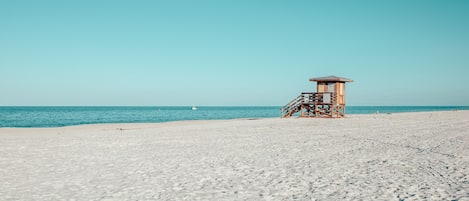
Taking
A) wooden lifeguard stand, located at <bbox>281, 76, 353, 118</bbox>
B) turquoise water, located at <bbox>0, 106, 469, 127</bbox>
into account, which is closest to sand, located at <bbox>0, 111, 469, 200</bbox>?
wooden lifeguard stand, located at <bbox>281, 76, 353, 118</bbox>

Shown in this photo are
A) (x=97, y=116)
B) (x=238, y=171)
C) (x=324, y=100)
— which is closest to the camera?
(x=238, y=171)

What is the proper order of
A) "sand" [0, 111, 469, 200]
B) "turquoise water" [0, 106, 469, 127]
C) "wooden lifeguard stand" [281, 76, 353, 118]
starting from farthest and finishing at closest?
"turquoise water" [0, 106, 469, 127], "wooden lifeguard stand" [281, 76, 353, 118], "sand" [0, 111, 469, 200]

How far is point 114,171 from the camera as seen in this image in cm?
817

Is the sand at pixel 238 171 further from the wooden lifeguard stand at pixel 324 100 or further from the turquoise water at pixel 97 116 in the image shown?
the turquoise water at pixel 97 116

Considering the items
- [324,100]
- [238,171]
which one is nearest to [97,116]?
[324,100]

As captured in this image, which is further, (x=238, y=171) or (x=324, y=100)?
(x=324, y=100)

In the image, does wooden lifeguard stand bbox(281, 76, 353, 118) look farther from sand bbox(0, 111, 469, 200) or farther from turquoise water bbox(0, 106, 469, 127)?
turquoise water bbox(0, 106, 469, 127)

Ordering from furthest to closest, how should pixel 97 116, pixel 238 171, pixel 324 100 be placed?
1. pixel 97 116
2. pixel 324 100
3. pixel 238 171

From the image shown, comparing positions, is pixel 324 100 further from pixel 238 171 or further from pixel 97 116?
pixel 97 116

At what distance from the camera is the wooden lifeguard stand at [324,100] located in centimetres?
3041

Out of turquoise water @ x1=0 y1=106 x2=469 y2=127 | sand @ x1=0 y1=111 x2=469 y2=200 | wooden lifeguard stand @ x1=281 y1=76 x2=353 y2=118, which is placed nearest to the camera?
sand @ x1=0 y1=111 x2=469 y2=200

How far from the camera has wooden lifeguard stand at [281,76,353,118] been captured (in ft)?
99.8

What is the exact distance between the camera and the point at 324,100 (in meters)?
30.8

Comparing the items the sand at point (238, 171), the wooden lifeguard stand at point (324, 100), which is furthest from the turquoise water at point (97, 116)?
the sand at point (238, 171)
